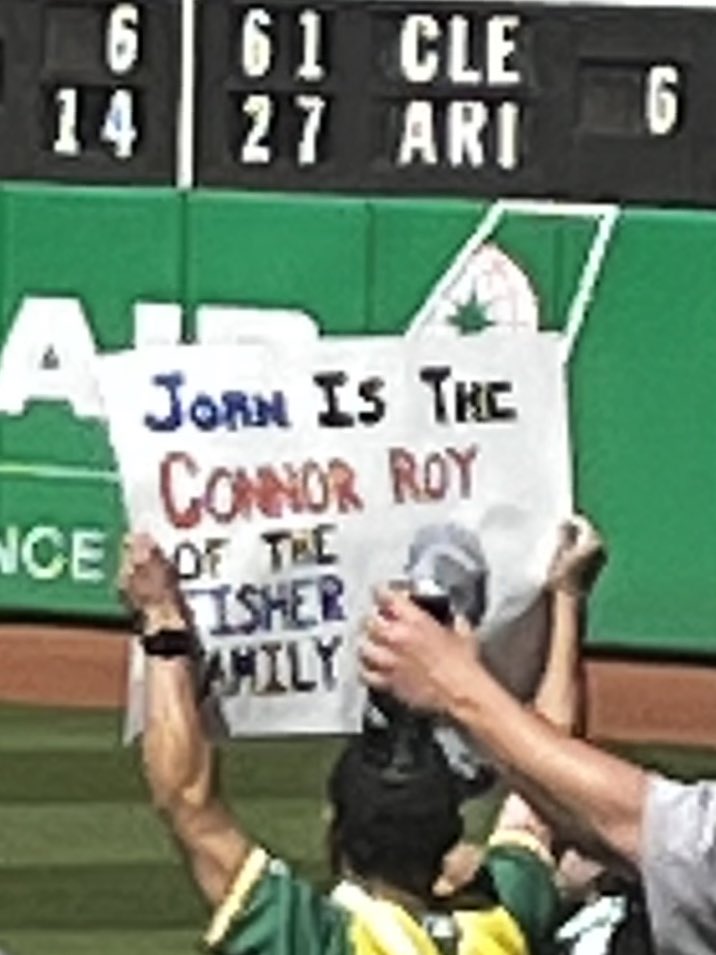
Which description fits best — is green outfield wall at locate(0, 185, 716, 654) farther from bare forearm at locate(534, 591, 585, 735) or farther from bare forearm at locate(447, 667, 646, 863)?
bare forearm at locate(447, 667, 646, 863)

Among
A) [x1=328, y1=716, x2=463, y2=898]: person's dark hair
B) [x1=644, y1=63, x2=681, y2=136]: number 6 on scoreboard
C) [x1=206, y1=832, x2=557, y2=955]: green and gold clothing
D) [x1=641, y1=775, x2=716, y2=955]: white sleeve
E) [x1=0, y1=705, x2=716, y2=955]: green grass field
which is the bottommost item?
[x1=0, y1=705, x2=716, y2=955]: green grass field

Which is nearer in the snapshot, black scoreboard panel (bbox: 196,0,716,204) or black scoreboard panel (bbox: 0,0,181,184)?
black scoreboard panel (bbox: 196,0,716,204)

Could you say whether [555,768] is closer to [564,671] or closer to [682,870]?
[682,870]

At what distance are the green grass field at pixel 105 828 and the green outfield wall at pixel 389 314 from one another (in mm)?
795

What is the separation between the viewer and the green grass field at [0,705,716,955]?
32.2ft

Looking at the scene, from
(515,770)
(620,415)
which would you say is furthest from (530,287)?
(515,770)

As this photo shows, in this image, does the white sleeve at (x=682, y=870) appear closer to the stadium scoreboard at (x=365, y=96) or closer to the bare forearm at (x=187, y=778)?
the bare forearm at (x=187, y=778)

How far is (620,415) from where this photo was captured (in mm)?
14555

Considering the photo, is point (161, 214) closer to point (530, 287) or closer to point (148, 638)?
point (530, 287)

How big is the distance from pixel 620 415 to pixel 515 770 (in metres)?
11.0

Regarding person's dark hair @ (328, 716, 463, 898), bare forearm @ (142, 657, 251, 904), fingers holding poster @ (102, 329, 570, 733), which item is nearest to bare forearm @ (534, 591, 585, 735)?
fingers holding poster @ (102, 329, 570, 733)

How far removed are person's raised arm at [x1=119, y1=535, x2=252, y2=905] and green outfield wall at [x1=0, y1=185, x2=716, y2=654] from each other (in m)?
10.1

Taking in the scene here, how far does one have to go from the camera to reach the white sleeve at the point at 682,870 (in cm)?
349

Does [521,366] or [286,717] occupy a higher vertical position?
[521,366]
